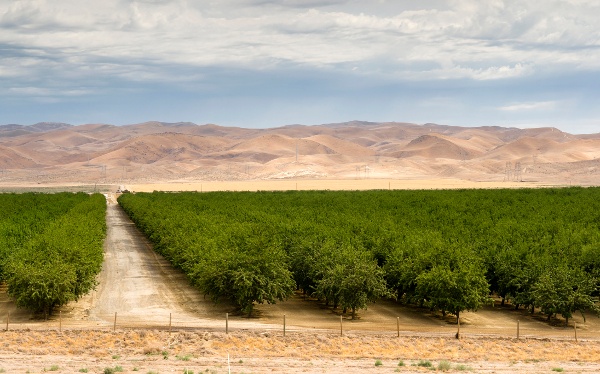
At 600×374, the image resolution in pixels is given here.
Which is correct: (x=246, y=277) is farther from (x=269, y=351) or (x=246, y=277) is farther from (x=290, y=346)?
(x=269, y=351)

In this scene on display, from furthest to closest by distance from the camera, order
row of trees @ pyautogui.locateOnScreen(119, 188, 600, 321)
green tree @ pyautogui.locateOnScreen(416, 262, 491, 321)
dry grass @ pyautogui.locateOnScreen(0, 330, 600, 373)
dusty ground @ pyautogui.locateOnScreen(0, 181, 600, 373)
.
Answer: row of trees @ pyautogui.locateOnScreen(119, 188, 600, 321), green tree @ pyautogui.locateOnScreen(416, 262, 491, 321), dusty ground @ pyautogui.locateOnScreen(0, 181, 600, 373), dry grass @ pyautogui.locateOnScreen(0, 330, 600, 373)

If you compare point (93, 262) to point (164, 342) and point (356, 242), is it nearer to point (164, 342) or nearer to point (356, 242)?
point (164, 342)

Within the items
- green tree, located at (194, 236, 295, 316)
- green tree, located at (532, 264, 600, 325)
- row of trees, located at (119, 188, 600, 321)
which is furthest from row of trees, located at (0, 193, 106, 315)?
green tree, located at (532, 264, 600, 325)

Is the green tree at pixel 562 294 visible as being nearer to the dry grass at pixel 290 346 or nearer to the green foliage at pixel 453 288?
the green foliage at pixel 453 288

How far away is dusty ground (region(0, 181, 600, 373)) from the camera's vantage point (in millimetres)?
32062

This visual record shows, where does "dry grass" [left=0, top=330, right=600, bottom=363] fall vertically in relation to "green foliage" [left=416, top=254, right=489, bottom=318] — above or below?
below

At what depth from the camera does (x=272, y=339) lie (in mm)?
37188

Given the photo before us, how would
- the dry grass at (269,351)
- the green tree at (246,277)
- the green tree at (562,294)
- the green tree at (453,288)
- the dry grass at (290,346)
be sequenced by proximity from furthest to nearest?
the green tree at (246,277) → the green tree at (453,288) → the green tree at (562,294) → the dry grass at (290,346) → the dry grass at (269,351)

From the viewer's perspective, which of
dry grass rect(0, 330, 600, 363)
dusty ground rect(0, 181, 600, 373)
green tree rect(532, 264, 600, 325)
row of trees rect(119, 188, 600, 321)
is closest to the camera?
dusty ground rect(0, 181, 600, 373)

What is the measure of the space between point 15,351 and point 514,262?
99.0 feet

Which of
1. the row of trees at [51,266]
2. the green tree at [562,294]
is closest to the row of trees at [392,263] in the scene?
the green tree at [562,294]

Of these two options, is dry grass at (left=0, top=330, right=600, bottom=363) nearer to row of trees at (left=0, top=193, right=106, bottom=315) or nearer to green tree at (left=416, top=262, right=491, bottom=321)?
green tree at (left=416, top=262, right=491, bottom=321)

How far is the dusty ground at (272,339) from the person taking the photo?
3206cm

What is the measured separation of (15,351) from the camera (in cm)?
3403
